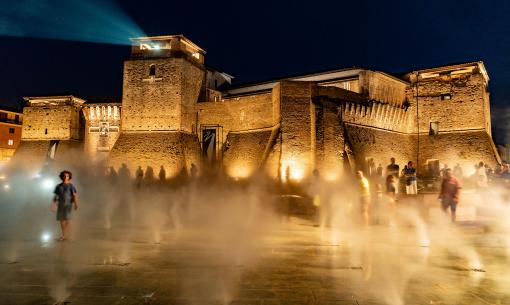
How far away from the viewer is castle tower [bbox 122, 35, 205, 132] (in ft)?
87.6

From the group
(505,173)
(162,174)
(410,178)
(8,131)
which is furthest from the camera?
(8,131)

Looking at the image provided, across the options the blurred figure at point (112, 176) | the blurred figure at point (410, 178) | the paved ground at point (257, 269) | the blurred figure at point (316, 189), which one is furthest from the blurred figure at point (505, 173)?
the blurred figure at point (112, 176)

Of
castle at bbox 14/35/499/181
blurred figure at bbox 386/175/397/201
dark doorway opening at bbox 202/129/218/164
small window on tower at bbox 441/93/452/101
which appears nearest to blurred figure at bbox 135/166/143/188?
castle at bbox 14/35/499/181

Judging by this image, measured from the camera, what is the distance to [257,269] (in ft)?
18.3

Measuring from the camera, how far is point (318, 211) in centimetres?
1445

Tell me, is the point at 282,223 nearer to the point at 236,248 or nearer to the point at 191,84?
the point at 236,248

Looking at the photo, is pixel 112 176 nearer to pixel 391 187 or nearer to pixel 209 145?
pixel 209 145

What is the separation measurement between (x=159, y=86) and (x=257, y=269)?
2333 cm

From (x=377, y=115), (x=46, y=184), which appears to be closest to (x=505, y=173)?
(x=377, y=115)

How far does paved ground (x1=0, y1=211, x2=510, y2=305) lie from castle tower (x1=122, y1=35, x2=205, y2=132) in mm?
18497

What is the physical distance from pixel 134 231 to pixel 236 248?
3.61m

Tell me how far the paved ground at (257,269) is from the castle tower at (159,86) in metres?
18.5

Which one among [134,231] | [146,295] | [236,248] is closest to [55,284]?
[146,295]

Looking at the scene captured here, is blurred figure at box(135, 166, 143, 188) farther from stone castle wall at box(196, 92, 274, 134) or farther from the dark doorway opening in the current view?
stone castle wall at box(196, 92, 274, 134)
